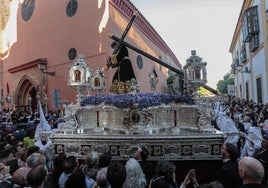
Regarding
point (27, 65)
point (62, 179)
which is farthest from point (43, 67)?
point (62, 179)

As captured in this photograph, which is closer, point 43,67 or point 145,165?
point 145,165

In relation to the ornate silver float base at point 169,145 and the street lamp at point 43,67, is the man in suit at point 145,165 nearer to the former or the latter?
the ornate silver float base at point 169,145

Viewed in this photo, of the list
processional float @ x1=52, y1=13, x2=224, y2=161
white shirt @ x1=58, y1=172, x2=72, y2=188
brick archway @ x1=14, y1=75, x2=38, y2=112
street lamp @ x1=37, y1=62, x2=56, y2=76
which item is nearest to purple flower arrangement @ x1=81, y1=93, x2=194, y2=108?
processional float @ x1=52, y1=13, x2=224, y2=161

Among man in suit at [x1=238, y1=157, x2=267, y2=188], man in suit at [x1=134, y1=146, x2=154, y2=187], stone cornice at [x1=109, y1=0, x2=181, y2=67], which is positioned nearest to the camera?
man in suit at [x1=238, y1=157, x2=267, y2=188]

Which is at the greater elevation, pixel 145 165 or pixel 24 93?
pixel 24 93

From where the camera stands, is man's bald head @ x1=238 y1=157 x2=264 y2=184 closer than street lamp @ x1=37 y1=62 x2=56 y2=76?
Yes

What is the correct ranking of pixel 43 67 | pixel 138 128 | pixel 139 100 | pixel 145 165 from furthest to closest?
pixel 43 67
pixel 139 100
pixel 138 128
pixel 145 165

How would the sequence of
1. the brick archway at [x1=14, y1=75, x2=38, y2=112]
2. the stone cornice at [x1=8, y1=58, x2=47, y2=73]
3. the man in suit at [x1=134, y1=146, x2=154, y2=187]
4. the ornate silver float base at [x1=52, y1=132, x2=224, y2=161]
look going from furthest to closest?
1. the brick archway at [x1=14, y1=75, x2=38, y2=112]
2. the stone cornice at [x1=8, y1=58, x2=47, y2=73]
3. the ornate silver float base at [x1=52, y1=132, x2=224, y2=161]
4. the man in suit at [x1=134, y1=146, x2=154, y2=187]

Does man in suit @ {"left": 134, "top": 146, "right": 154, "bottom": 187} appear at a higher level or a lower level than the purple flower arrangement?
lower

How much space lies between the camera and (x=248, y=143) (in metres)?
6.57

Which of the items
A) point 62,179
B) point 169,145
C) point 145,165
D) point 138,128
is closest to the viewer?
point 62,179

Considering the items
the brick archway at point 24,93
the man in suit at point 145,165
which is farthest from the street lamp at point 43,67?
the man in suit at point 145,165

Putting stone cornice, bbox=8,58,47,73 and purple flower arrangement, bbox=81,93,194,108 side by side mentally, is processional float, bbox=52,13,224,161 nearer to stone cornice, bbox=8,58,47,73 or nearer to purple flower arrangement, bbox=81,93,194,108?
purple flower arrangement, bbox=81,93,194,108

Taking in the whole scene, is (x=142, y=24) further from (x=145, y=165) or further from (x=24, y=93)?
(x=145, y=165)
